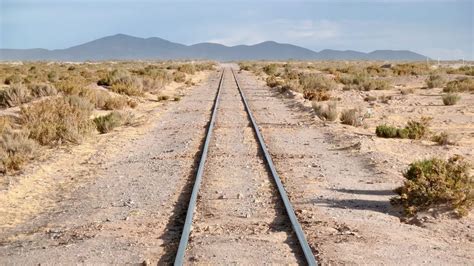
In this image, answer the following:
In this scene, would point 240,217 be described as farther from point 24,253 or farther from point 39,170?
point 39,170

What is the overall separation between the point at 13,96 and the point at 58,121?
6.78m

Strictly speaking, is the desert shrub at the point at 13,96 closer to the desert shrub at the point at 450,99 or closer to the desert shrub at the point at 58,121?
the desert shrub at the point at 58,121

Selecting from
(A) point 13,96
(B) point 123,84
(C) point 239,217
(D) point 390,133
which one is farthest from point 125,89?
(C) point 239,217

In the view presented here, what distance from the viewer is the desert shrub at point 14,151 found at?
1230 centimetres

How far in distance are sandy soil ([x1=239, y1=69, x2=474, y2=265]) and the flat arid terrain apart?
0.10 feet

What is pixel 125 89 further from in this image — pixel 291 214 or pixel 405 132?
pixel 291 214

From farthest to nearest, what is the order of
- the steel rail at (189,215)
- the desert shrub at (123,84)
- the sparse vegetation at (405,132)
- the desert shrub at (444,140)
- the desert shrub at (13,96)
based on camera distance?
the desert shrub at (123,84), the desert shrub at (13,96), the sparse vegetation at (405,132), the desert shrub at (444,140), the steel rail at (189,215)

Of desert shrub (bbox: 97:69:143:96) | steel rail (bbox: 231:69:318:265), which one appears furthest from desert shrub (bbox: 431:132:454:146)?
desert shrub (bbox: 97:69:143:96)

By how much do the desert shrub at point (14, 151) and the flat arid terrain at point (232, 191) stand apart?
0.03m

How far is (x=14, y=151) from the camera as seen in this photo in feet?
44.2

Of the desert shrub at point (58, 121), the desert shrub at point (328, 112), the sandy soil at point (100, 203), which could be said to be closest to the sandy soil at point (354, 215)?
the sandy soil at point (100, 203)

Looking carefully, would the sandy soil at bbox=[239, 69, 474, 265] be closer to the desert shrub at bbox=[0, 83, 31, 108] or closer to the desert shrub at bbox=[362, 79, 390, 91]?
the desert shrub at bbox=[0, 83, 31, 108]

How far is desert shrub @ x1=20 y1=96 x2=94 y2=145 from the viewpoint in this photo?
15430 mm

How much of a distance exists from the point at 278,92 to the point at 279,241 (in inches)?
1076
